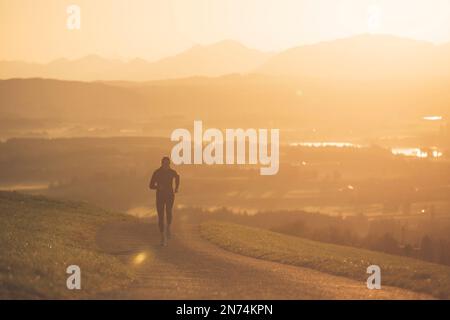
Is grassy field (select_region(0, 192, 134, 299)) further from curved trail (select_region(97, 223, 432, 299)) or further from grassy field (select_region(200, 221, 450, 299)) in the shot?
grassy field (select_region(200, 221, 450, 299))

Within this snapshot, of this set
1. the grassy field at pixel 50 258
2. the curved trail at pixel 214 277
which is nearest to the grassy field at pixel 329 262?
the curved trail at pixel 214 277

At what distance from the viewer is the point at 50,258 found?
2195 centimetres

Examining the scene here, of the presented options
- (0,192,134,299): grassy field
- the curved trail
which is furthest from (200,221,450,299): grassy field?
(0,192,134,299): grassy field

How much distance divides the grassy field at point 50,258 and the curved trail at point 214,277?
2.57 ft

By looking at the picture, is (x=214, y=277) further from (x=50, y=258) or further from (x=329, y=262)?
(x=329, y=262)

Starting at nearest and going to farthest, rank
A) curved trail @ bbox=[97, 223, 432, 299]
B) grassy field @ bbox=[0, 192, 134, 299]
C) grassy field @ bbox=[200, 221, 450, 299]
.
→ 1. grassy field @ bbox=[0, 192, 134, 299]
2. curved trail @ bbox=[97, 223, 432, 299]
3. grassy field @ bbox=[200, 221, 450, 299]

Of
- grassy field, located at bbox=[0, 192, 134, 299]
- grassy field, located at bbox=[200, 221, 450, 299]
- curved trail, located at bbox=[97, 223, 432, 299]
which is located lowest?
grassy field, located at bbox=[200, 221, 450, 299]

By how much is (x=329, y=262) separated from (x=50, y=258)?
10480 millimetres

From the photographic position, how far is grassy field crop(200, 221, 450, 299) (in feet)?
72.8

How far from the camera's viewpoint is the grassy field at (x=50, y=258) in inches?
718

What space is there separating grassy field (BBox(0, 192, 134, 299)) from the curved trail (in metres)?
0.78
